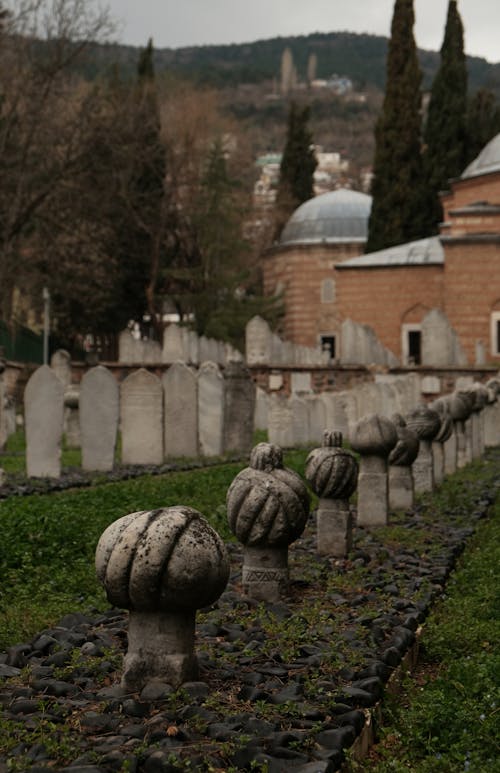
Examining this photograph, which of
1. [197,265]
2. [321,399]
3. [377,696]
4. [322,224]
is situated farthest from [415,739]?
[322,224]

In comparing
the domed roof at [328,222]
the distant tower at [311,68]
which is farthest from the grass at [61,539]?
the distant tower at [311,68]

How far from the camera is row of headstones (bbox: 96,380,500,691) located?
4.86 metres

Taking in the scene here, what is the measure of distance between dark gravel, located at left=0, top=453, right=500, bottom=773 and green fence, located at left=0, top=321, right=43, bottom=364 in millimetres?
27226

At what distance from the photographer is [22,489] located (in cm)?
1182

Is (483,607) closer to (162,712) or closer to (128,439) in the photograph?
(162,712)

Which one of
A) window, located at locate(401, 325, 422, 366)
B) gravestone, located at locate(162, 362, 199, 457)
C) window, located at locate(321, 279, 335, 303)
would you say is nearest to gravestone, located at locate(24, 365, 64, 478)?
gravestone, located at locate(162, 362, 199, 457)

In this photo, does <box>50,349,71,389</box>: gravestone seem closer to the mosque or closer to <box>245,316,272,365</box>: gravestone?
<box>245,316,272,365</box>: gravestone

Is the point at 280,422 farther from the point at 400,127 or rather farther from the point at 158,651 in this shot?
the point at 400,127

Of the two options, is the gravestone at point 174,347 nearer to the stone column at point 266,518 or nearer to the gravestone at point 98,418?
the gravestone at point 98,418

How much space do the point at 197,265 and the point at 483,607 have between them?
38.5 metres

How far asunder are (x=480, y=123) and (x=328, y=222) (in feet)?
28.3

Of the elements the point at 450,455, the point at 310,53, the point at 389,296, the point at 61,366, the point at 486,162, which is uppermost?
the point at 310,53

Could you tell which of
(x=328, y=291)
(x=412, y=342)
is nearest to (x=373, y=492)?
(x=412, y=342)

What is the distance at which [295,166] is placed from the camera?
189 ft
